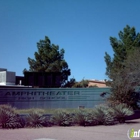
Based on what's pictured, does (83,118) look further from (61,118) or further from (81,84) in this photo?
(81,84)

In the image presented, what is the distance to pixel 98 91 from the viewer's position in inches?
1211

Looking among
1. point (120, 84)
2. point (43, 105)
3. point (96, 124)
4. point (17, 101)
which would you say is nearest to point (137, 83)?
point (120, 84)

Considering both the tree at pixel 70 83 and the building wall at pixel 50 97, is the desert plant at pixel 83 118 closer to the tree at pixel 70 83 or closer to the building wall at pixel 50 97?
the building wall at pixel 50 97

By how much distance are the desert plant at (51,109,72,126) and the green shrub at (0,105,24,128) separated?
2.05 meters

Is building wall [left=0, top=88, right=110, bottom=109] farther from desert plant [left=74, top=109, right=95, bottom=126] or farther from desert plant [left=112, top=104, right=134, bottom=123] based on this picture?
desert plant [left=74, top=109, right=95, bottom=126]

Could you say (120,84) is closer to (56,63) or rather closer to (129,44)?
(129,44)

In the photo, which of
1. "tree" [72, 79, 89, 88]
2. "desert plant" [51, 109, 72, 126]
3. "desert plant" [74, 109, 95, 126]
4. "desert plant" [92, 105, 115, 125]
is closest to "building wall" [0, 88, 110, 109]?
"desert plant" [92, 105, 115, 125]

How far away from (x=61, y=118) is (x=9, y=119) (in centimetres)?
319

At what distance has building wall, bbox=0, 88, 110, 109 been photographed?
102 ft

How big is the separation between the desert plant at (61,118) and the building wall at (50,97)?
12.8 meters

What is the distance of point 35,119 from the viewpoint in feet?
57.9

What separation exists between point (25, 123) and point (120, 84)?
9362 mm

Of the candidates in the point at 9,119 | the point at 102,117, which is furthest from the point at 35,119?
the point at 102,117

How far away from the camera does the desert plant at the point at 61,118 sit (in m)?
18.1
